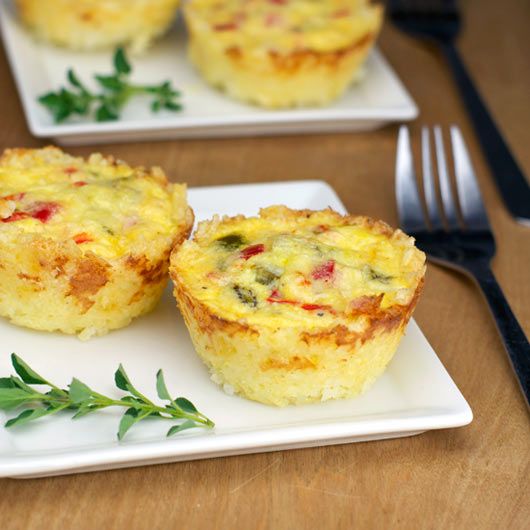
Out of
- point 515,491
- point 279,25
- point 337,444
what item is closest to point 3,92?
point 279,25

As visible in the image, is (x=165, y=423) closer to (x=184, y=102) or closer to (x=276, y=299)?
(x=276, y=299)

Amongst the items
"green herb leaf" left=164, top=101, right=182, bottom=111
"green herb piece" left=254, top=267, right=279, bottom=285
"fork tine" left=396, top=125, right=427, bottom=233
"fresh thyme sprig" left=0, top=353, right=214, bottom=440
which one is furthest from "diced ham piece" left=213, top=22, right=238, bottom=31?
"fresh thyme sprig" left=0, top=353, right=214, bottom=440

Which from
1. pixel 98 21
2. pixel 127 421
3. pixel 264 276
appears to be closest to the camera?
pixel 127 421

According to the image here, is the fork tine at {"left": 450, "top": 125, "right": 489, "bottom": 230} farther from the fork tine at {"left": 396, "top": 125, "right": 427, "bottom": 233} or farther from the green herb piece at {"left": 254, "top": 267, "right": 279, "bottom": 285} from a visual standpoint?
the green herb piece at {"left": 254, "top": 267, "right": 279, "bottom": 285}

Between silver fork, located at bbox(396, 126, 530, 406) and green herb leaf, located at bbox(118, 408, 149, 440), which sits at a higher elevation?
green herb leaf, located at bbox(118, 408, 149, 440)

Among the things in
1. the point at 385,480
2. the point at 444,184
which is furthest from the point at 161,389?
the point at 444,184

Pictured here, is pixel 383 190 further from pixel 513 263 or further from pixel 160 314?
pixel 160 314
